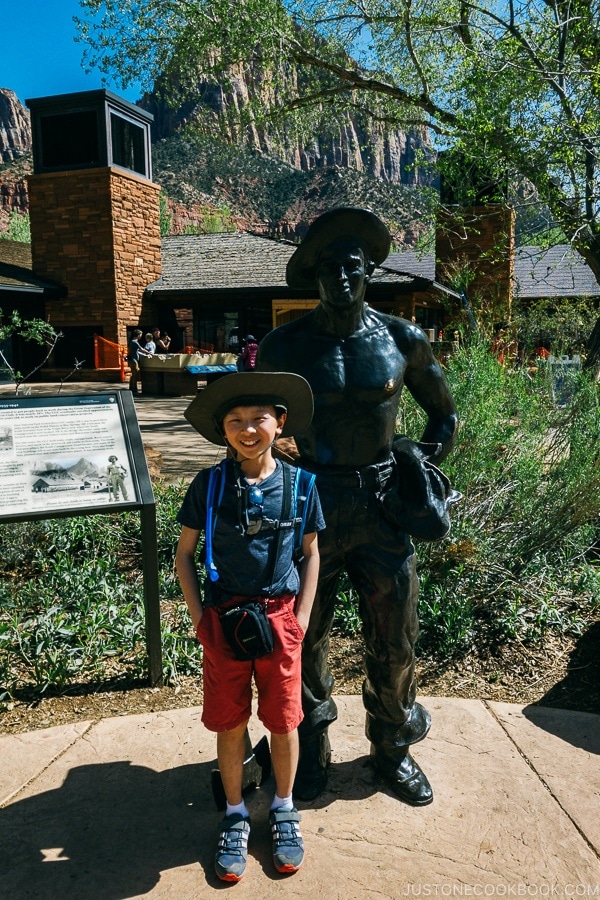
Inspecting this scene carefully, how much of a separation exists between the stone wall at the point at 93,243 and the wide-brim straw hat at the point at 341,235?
63.1 feet

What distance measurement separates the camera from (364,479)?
7.82ft

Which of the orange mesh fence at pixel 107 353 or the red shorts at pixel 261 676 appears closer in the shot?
the red shorts at pixel 261 676

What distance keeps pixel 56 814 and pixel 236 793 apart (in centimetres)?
67

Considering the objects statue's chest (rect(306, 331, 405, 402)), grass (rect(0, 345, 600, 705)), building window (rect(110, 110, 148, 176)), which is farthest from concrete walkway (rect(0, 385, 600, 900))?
building window (rect(110, 110, 148, 176))

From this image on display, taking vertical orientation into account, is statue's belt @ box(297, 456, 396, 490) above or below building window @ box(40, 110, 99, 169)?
below

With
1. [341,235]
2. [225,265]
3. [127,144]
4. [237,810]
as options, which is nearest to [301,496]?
[341,235]

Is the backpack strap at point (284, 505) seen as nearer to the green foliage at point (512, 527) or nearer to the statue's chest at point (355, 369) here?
the statue's chest at point (355, 369)

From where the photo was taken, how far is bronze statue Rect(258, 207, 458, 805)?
7.70 ft

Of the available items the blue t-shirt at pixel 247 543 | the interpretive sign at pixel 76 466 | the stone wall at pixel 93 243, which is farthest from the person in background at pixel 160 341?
the blue t-shirt at pixel 247 543

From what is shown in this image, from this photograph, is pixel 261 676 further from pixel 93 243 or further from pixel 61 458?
pixel 93 243

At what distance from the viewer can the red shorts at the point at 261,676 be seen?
6.90ft

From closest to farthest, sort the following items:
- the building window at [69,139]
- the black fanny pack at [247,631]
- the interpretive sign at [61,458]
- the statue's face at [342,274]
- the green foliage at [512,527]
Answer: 1. the black fanny pack at [247,631]
2. the statue's face at [342,274]
3. the interpretive sign at [61,458]
4. the green foliage at [512,527]
5. the building window at [69,139]

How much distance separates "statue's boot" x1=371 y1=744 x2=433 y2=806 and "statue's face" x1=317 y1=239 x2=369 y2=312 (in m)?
1.52

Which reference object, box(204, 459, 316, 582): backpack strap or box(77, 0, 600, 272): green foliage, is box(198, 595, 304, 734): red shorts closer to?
box(204, 459, 316, 582): backpack strap
